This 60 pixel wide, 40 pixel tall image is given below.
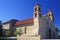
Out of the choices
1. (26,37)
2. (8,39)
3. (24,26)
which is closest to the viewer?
(26,37)

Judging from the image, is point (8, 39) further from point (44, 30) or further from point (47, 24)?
point (47, 24)

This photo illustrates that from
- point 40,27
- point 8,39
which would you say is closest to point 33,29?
point 40,27

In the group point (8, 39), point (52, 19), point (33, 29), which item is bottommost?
point (8, 39)

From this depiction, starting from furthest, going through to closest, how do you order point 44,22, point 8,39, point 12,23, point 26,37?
point 12,23 → point 44,22 → point 8,39 → point 26,37

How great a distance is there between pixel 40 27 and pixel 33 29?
1939 mm

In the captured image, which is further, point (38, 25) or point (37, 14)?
point (37, 14)

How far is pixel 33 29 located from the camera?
36469 mm

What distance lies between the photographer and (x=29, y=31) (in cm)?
3822

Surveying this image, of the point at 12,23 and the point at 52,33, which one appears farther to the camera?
the point at 12,23

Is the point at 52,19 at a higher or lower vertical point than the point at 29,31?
higher

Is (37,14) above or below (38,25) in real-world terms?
above

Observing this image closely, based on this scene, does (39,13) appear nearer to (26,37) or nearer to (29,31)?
(29,31)

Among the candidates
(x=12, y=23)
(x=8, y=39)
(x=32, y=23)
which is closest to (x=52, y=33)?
(x=32, y=23)

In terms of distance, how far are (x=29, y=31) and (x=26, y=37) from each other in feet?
37.9
